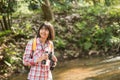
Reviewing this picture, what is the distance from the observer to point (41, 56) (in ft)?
16.3

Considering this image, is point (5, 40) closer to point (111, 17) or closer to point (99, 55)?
point (99, 55)

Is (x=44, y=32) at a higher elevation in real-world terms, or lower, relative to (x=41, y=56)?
higher

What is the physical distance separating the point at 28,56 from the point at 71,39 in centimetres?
930

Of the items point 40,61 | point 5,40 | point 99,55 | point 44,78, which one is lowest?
point 99,55

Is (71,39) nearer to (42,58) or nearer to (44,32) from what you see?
(44,32)

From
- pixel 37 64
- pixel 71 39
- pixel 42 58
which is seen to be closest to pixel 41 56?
pixel 42 58

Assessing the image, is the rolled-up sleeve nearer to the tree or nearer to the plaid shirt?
the plaid shirt

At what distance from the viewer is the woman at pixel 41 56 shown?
16.3ft

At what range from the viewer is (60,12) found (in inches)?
690

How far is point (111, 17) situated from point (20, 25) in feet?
15.0

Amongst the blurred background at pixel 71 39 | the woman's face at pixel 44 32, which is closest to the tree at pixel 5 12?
the blurred background at pixel 71 39

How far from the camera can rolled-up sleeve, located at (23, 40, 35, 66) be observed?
4.95m

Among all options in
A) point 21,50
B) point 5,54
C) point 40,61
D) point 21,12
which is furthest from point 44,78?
point 21,12

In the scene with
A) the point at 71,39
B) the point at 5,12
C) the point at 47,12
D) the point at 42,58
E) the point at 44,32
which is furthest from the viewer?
the point at 47,12
